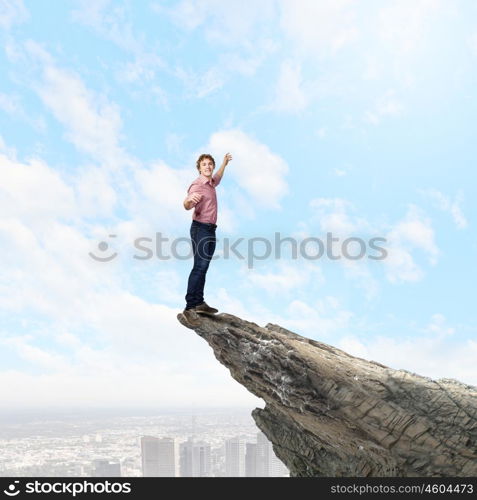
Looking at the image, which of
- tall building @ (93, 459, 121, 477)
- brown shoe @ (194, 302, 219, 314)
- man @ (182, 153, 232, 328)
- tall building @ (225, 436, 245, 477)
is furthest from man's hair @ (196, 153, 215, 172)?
tall building @ (93, 459, 121, 477)

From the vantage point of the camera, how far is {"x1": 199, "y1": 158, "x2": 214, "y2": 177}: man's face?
10.0m

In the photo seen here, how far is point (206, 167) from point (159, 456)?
28.0 meters

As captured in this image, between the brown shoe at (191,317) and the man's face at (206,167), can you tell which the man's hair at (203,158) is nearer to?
the man's face at (206,167)

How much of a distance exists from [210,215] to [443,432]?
878cm

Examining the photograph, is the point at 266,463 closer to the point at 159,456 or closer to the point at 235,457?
the point at 235,457

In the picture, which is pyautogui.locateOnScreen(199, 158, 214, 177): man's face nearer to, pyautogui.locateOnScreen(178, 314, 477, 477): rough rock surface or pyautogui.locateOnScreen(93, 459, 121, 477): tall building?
pyautogui.locateOnScreen(178, 314, 477, 477): rough rock surface

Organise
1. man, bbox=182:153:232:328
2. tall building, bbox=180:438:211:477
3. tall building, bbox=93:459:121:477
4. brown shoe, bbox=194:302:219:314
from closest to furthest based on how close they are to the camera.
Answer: man, bbox=182:153:232:328
brown shoe, bbox=194:302:219:314
tall building, bbox=180:438:211:477
tall building, bbox=93:459:121:477

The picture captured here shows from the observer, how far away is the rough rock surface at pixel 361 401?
1088cm

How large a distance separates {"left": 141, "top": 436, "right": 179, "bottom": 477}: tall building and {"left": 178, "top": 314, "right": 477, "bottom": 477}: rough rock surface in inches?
878

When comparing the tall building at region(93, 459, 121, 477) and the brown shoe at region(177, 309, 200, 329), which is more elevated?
the brown shoe at region(177, 309, 200, 329)

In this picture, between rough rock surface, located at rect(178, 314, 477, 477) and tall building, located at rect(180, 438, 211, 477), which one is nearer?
rough rock surface, located at rect(178, 314, 477, 477)
